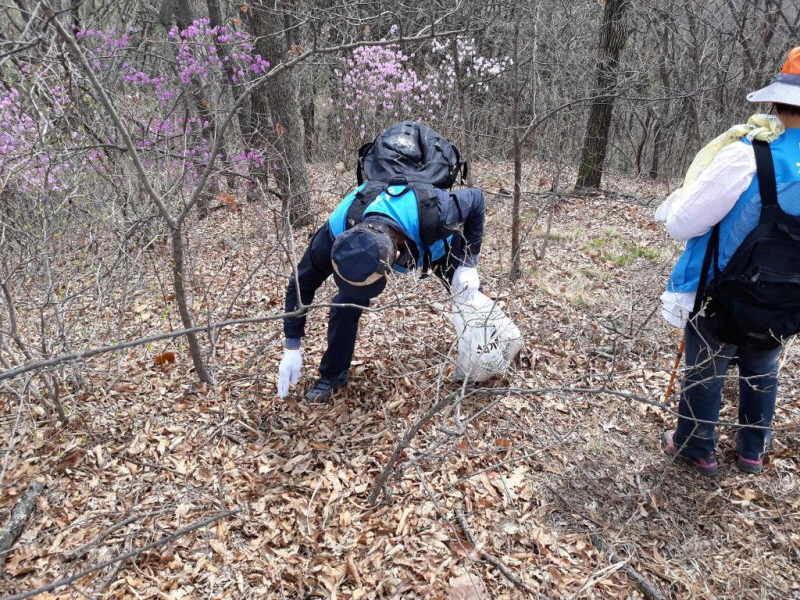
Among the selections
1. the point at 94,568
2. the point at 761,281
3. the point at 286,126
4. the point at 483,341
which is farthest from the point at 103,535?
the point at 286,126

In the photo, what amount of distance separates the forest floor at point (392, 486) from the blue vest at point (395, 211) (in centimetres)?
31

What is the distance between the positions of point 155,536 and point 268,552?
0.50 m

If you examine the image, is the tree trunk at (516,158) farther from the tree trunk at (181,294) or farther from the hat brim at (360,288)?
the tree trunk at (181,294)

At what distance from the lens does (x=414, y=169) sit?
8.98 ft

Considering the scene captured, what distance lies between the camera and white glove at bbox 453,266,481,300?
294 centimetres

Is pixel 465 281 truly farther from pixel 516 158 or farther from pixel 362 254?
pixel 516 158

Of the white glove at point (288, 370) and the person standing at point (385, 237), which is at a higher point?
the person standing at point (385, 237)

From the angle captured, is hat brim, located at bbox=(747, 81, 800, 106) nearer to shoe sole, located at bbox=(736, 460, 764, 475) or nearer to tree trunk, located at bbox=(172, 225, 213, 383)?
shoe sole, located at bbox=(736, 460, 764, 475)

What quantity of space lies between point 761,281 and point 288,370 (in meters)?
2.36

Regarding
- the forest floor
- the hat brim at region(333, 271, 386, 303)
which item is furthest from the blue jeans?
the hat brim at region(333, 271, 386, 303)

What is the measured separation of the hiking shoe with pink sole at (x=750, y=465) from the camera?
2445 millimetres

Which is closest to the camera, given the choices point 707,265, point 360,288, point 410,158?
point 707,265

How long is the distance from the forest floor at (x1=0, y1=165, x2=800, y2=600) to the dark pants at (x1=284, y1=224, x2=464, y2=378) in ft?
0.73

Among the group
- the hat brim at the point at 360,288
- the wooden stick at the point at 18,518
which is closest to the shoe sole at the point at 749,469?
the hat brim at the point at 360,288
